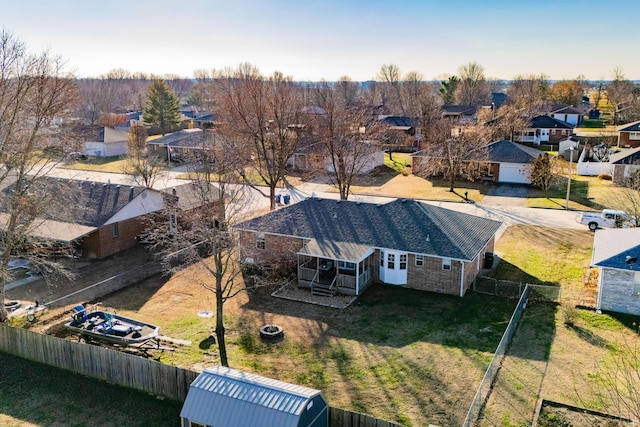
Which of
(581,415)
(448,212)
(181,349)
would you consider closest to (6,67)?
(181,349)

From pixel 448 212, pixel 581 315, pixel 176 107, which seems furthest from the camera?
pixel 176 107

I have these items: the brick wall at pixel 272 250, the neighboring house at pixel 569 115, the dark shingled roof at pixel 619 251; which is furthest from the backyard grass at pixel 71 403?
the neighboring house at pixel 569 115

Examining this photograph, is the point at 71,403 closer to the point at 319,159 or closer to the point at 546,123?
the point at 319,159

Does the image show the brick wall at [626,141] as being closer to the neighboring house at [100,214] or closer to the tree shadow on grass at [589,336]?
the tree shadow on grass at [589,336]

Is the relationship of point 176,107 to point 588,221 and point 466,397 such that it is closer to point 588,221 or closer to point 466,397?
point 588,221

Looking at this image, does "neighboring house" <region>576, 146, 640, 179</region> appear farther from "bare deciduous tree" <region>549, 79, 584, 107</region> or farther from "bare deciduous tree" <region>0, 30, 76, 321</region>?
"bare deciduous tree" <region>549, 79, 584, 107</region>
